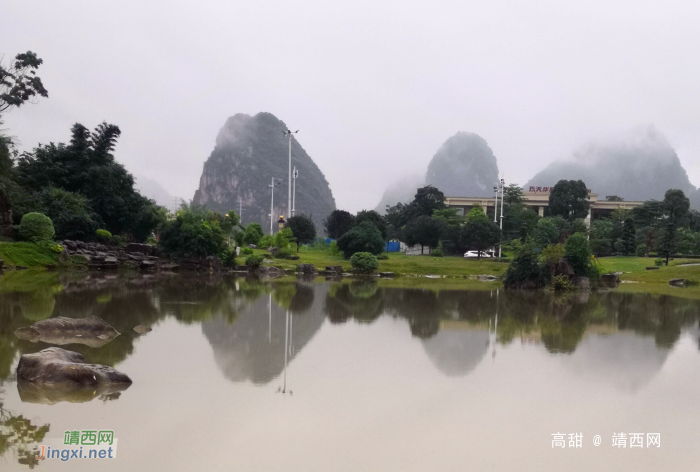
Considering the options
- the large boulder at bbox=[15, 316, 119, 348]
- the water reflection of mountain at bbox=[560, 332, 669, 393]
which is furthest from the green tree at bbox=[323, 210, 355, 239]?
the large boulder at bbox=[15, 316, 119, 348]

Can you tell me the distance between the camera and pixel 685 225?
50.9 metres

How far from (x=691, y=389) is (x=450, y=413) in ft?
12.1

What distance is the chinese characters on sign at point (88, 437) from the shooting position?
4730mm

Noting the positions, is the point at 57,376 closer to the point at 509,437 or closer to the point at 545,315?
the point at 509,437

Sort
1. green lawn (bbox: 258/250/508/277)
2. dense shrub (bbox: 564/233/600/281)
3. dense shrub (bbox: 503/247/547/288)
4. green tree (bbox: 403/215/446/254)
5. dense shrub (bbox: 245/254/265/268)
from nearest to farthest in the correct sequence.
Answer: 1. dense shrub (bbox: 503/247/547/288)
2. dense shrub (bbox: 564/233/600/281)
3. dense shrub (bbox: 245/254/265/268)
4. green lawn (bbox: 258/250/508/277)
5. green tree (bbox: 403/215/446/254)

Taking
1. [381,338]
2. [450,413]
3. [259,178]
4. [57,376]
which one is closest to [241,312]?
[381,338]

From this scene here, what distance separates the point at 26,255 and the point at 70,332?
1873 cm

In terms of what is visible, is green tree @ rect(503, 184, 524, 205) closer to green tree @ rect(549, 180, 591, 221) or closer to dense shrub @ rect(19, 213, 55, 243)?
green tree @ rect(549, 180, 591, 221)

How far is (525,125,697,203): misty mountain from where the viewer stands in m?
111

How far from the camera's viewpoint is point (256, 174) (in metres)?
102

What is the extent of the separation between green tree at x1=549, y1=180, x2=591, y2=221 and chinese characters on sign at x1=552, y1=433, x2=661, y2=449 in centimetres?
5519

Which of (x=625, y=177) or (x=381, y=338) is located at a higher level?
(x=625, y=177)

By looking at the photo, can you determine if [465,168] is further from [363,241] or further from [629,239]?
[363,241]

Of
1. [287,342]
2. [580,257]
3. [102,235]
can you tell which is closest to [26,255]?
[102,235]
